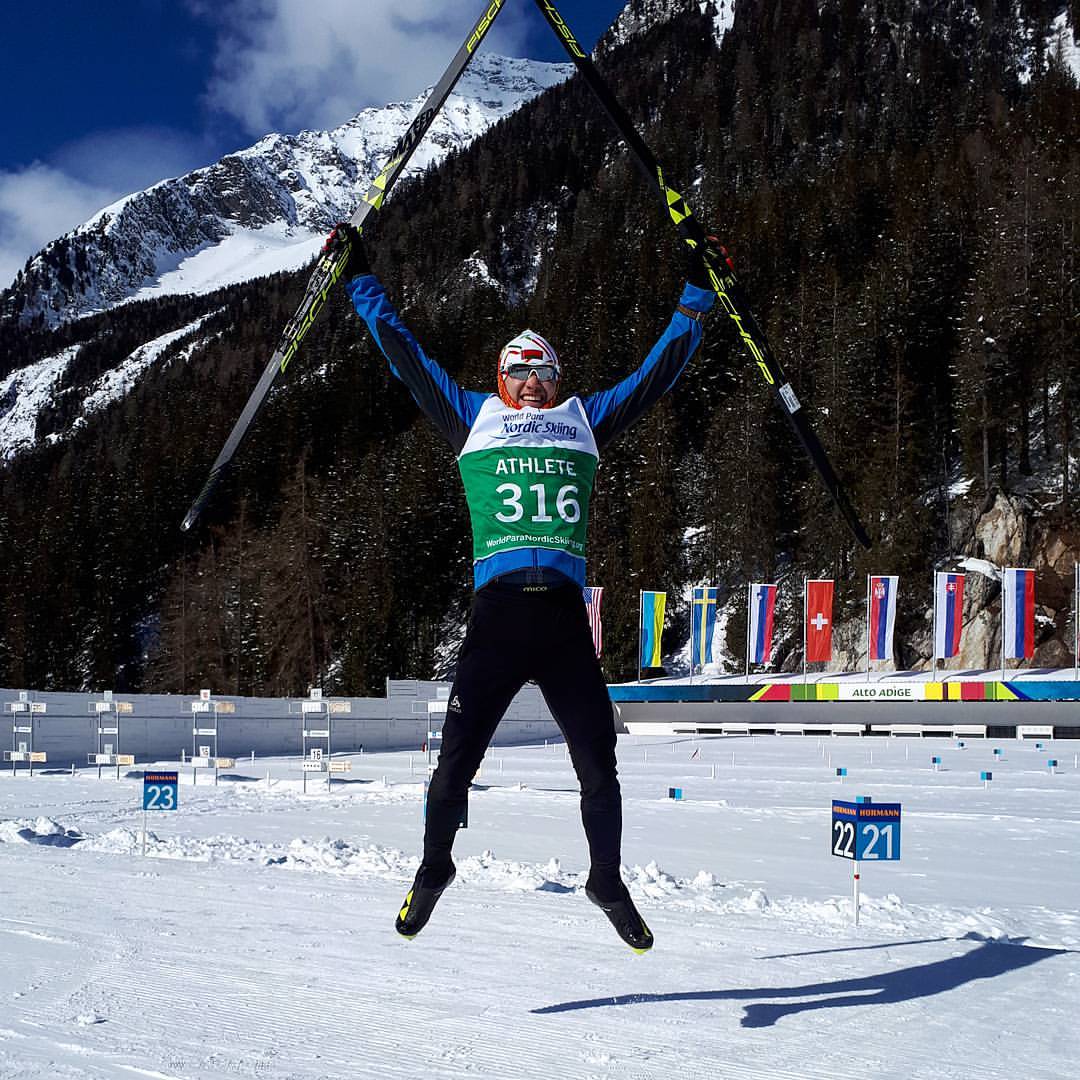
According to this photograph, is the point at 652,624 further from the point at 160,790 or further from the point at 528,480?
the point at 528,480

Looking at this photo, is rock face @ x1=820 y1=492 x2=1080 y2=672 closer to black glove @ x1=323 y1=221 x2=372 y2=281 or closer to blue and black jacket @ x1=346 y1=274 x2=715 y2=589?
blue and black jacket @ x1=346 y1=274 x2=715 y2=589

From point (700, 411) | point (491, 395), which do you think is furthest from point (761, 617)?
point (491, 395)

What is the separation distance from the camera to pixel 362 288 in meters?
4.99

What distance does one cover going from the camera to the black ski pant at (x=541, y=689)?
13.9 feet

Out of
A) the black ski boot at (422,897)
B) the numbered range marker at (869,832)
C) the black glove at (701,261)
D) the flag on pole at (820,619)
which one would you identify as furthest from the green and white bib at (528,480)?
the flag on pole at (820,619)

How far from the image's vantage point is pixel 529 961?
593 cm

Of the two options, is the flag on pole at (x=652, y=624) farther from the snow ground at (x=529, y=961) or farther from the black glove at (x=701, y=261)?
the black glove at (x=701, y=261)

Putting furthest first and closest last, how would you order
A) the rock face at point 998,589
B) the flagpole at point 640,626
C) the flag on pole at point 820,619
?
the rock face at point 998,589
the flagpole at point 640,626
the flag on pole at point 820,619

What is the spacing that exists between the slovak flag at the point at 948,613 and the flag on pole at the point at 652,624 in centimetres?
1049

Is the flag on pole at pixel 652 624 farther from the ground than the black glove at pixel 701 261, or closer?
closer

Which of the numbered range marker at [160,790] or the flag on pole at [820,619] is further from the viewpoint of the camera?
the flag on pole at [820,619]

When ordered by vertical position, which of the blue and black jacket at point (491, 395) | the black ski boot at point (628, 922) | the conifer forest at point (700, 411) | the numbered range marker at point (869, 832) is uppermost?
the conifer forest at point (700, 411)

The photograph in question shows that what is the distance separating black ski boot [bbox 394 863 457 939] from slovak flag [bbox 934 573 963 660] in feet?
122

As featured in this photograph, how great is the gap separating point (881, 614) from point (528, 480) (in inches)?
1525
